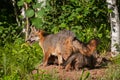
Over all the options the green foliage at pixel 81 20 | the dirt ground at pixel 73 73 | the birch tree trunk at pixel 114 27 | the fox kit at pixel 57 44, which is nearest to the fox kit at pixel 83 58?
the dirt ground at pixel 73 73

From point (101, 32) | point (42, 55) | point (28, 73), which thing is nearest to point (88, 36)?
point (101, 32)

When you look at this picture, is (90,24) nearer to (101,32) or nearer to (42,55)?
(101,32)

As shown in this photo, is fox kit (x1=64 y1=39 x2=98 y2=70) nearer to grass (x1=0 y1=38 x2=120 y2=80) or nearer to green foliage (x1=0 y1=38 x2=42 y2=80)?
grass (x1=0 y1=38 x2=120 y2=80)

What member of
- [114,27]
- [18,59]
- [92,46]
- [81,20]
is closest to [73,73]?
[92,46]

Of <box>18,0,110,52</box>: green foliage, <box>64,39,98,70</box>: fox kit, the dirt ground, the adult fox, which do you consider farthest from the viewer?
<box>18,0,110,52</box>: green foliage

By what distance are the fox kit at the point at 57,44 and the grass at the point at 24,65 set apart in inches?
15.8

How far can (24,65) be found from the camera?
323 inches

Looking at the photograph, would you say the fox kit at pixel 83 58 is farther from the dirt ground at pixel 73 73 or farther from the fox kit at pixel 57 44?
the fox kit at pixel 57 44

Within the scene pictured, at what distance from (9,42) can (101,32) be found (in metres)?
2.49

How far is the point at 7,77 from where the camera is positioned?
746cm

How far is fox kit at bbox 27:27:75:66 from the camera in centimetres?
897

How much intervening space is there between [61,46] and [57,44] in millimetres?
139

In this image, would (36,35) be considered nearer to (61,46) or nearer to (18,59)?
(18,59)

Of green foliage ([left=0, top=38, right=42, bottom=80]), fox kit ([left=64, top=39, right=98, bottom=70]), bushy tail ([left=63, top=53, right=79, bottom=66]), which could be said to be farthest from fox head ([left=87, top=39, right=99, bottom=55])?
green foliage ([left=0, top=38, right=42, bottom=80])
